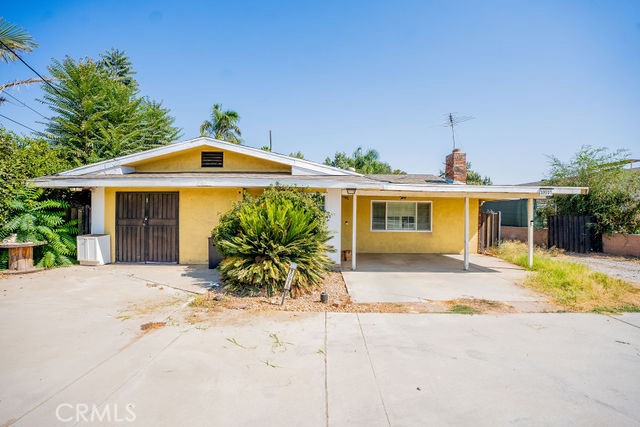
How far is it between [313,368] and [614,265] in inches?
456

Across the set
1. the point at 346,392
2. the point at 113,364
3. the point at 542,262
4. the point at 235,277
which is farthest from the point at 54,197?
the point at 542,262

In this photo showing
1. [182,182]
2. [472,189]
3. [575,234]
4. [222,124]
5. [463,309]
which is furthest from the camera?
[222,124]

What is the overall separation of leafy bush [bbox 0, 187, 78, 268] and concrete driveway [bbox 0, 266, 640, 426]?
363 centimetres

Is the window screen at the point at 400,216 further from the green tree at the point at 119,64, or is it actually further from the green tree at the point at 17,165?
the green tree at the point at 119,64

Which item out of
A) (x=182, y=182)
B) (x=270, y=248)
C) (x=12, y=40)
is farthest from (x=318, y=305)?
(x=12, y=40)

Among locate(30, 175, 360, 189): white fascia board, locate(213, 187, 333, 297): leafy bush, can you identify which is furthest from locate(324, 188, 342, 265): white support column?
locate(213, 187, 333, 297): leafy bush

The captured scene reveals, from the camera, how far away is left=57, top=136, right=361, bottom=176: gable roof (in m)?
9.26

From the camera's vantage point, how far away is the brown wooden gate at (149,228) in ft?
30.3

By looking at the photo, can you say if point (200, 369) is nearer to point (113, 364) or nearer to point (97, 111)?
point (113, 364)

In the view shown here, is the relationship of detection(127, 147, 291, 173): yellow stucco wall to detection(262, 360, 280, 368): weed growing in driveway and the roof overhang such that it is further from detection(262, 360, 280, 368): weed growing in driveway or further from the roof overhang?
detection(262, 360, 280, 368): weed growing in driveway

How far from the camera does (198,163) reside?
9.95 meters

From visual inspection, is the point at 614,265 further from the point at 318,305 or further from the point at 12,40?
the point at 12,40

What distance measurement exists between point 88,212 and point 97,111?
34.9 ft

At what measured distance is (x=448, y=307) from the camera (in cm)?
554
